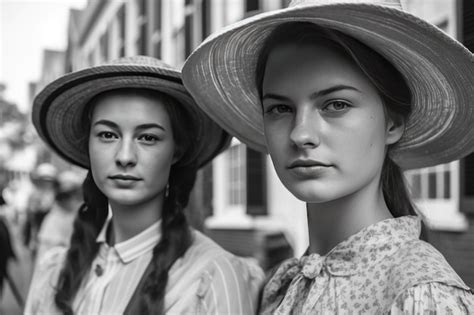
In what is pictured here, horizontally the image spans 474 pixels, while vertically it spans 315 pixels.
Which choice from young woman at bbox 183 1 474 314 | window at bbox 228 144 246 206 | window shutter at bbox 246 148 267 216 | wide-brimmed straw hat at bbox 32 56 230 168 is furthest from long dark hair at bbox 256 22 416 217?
window at bbox 228 144 246 206

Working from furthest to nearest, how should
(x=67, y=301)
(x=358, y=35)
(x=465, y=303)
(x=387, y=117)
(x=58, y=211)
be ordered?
(x=58, y=211) < (x=67, y=301) < (x=387, y=117) < (x=358, y=35) < (x=465, y=303)

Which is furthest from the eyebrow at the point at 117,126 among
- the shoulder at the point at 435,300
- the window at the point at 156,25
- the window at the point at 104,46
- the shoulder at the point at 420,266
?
the window at the point at 104,46

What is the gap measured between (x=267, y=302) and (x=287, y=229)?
5499 mm

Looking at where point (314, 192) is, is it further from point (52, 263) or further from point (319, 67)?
point (52, 263)

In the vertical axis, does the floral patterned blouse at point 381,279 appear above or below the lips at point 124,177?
below

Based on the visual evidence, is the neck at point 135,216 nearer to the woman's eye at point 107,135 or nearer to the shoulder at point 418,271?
the woman's eye at point 107,135

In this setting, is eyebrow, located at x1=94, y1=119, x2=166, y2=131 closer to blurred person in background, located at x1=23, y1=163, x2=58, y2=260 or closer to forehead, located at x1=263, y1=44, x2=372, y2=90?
forehead, located at x1=263, y1=44, x2=372, y2=90

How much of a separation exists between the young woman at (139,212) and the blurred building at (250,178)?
0.45 m

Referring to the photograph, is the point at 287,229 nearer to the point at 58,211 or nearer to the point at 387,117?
the point at 58,211

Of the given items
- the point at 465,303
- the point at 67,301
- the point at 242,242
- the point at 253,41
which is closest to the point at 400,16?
the point at 253,41

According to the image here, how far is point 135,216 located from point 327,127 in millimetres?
922

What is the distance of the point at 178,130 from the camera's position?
6.75 ft

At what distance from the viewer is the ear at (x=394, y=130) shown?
4.98ft

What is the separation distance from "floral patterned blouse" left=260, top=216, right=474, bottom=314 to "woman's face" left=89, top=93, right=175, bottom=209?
62 cm
